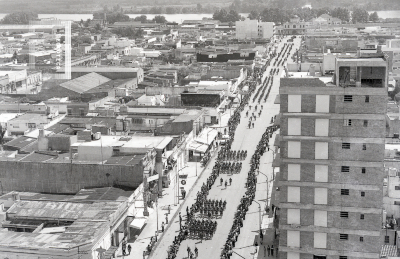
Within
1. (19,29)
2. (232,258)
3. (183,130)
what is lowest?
(232,258)

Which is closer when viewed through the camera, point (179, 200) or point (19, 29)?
point (179, 200)

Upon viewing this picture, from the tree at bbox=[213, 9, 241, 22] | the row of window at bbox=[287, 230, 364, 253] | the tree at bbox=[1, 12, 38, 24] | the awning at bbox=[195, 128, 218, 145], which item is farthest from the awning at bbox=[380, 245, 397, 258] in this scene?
the tree at bbox=[213, 9, 241, 22]

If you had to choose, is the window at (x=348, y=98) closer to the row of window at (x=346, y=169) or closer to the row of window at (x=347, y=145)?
the row of window at (x=347, y=145)

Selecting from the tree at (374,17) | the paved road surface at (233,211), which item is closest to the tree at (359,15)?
the tree at (374,17)

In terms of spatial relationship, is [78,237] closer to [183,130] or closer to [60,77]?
[183,130]

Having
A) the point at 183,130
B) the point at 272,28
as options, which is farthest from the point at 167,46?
the point at 183,130

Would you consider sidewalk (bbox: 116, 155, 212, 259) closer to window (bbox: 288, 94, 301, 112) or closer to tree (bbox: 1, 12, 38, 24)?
window (bbox: 288, 94, 301, 112)

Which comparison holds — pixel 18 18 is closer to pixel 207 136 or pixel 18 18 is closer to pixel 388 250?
pixel 207 136

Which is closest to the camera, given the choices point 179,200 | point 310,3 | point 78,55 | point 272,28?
point 179,200
